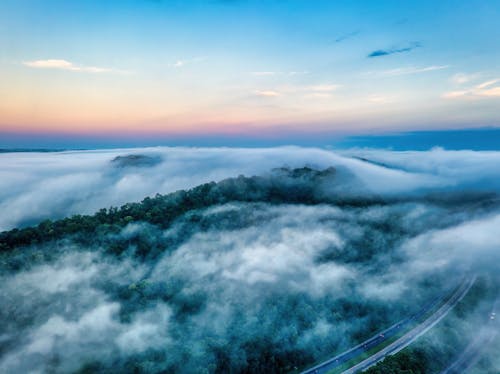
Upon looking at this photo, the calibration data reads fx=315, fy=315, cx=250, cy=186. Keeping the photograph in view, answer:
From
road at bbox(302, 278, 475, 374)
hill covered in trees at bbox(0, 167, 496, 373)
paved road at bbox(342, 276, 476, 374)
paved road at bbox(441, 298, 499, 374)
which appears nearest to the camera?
hill covered in trees at bbox(0, 167, 496, 373)

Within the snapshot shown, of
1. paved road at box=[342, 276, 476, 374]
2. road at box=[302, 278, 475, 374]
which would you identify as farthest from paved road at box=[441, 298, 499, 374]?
road at box=[302, 278, 475, 374]

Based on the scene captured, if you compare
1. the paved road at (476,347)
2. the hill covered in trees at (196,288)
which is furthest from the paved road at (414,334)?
the paved road at (476,347)

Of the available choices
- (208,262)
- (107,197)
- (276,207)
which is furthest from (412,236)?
(107,197)

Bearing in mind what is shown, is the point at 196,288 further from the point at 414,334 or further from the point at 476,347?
the point at 476,347

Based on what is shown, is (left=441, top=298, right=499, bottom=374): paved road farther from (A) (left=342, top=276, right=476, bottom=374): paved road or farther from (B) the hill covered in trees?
(B) the hill covered in trees

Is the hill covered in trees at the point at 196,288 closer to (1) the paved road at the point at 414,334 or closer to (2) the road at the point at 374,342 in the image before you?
(2) the road at the point at 374,342

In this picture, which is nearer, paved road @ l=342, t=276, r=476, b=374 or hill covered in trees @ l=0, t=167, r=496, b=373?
hill covered in trees @ l=0, t=167, r=496, b=373

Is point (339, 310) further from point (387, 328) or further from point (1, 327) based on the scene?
point (1, 327)

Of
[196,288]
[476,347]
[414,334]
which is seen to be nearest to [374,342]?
[414,334]
